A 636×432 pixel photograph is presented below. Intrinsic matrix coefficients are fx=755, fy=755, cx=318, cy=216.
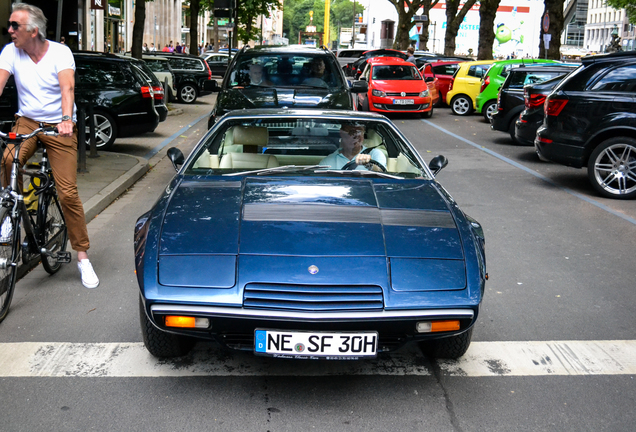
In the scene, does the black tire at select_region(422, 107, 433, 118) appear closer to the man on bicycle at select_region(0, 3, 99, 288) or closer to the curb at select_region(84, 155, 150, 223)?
the curb at select_region(84, 155, 150, 223)

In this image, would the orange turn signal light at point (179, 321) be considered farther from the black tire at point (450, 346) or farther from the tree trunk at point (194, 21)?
the tree trunk at point (194, 21)

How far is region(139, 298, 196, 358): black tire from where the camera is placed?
157 inches

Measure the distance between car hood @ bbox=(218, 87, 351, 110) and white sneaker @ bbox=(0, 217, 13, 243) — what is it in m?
5.28

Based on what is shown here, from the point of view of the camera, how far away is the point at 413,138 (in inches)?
651

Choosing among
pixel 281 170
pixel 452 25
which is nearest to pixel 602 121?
pixel 281 170

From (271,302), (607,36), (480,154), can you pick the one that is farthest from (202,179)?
(607,36)

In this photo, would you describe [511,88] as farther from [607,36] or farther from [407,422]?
[607,36]

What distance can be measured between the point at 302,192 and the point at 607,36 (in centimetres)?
13474

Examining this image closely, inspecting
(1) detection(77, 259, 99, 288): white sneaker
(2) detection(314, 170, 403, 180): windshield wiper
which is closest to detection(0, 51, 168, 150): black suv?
(1) detection(77, 259, 99, 288): white sneaker

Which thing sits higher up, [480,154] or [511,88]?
[511,88]

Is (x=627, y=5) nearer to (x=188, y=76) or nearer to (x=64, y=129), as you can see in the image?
(x=188, y=76)

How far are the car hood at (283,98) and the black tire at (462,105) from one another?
13.2 metres

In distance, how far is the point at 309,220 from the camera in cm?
403

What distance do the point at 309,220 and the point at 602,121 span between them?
705 cm
